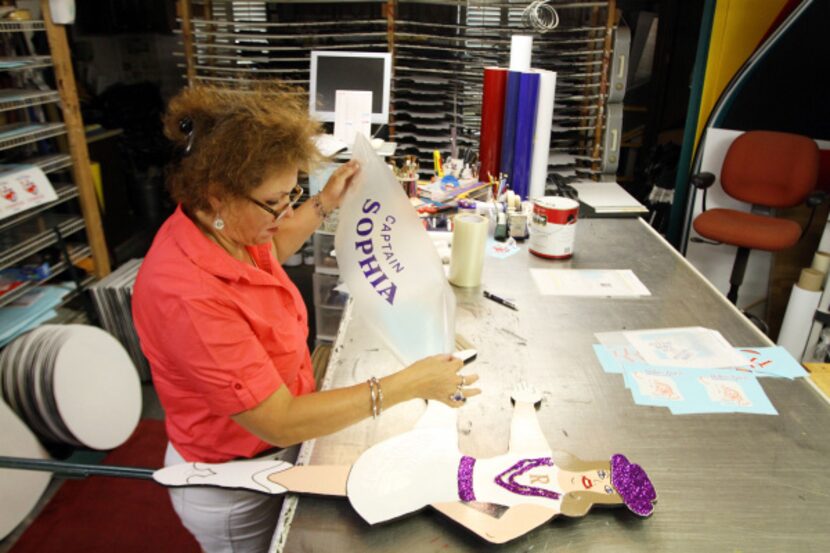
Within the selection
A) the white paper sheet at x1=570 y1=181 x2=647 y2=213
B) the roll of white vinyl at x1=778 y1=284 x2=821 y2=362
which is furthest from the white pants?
the roll of white vinyl at x1=778 y1=284 x2=821 y2=362

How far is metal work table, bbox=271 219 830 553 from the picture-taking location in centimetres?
91

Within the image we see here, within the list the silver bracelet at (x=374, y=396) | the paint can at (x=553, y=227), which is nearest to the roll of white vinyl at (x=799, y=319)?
the paint can at (x=553, y=227)

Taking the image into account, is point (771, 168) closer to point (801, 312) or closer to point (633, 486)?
point (801, 312)

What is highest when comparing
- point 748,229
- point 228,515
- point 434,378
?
point 434,378

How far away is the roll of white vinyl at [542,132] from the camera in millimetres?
2334

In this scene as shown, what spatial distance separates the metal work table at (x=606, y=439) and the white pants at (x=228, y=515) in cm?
26

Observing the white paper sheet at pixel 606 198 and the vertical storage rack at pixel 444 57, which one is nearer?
the white paper sheet at pixel 606 198

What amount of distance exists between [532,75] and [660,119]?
3073mm

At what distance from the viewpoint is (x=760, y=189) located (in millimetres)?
3305

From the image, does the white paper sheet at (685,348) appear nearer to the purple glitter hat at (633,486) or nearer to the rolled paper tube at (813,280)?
the purple glitter hat at (633,486)

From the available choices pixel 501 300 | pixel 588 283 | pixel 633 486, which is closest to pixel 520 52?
pixel 588 283

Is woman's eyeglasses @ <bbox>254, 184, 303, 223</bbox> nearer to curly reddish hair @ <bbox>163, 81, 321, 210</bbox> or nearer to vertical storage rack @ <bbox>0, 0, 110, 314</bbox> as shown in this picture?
curly reddish hair @ <bbox>163, 81, 321, 210</bbox>

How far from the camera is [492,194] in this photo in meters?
2.44

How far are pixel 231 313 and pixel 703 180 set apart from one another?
319 cm
